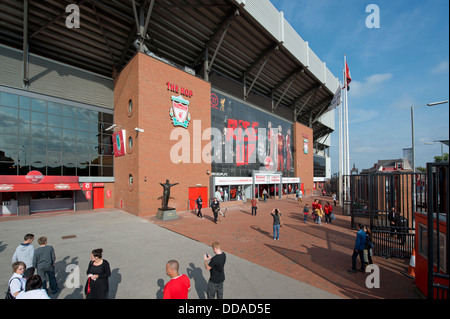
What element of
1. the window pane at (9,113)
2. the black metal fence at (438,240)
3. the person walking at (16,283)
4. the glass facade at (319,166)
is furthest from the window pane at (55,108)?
the glass facade at (319,166)

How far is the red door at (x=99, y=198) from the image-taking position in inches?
772

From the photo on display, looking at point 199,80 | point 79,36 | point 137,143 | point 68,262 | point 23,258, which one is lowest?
point 68,262

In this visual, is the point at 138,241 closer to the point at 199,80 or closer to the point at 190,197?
the point at 190,197

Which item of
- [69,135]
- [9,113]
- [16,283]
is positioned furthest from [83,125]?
[16,283]

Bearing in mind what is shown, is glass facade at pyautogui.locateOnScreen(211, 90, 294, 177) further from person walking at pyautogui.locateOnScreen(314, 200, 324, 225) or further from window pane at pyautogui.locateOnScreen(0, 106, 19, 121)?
window pane at pyautogui.locateOnScreen(0, 106, 19, 121)

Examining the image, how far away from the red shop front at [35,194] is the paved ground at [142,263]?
4.76 meters

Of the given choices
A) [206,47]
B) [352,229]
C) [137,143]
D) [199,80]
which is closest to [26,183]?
[137,143]

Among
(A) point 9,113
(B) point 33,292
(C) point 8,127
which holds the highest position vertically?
(A) point 9,113

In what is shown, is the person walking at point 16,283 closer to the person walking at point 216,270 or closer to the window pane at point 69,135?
the person walking at point 216,270

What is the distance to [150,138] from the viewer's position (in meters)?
16.4

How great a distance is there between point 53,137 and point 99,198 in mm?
6928

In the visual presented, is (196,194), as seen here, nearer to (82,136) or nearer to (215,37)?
(82,136)

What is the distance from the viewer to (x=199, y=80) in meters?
20.7

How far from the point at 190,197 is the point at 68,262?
40.2ft
